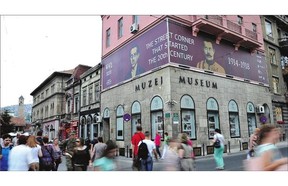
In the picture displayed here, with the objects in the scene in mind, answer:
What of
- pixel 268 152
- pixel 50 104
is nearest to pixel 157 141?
pixel 268 152

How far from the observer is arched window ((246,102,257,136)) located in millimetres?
6020

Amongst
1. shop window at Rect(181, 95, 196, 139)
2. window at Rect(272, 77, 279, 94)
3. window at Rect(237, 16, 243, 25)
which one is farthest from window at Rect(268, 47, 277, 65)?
shop window at Rect(181, 95, 196, 139)

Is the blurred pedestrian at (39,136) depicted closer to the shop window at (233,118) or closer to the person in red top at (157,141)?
the person in red top at (157,141)

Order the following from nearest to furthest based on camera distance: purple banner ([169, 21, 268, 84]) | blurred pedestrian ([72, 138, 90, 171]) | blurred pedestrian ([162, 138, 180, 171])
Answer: blurred pedestrian ([162, 138, 180, 171]) → blurred pedestrian ([72, 138, 90, 171]) → purple banner ([169, 21, 268, 84])

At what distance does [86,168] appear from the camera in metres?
4.40

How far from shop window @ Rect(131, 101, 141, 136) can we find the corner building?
0.03 meters

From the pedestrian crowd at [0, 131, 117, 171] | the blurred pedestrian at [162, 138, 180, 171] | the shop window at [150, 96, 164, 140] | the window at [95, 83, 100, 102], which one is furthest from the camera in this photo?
the window at [95, 83, 100, 102]

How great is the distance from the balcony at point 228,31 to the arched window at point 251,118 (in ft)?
5.59

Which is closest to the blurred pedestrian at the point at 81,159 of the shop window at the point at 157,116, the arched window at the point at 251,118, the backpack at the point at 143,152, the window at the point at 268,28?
the backpack at the point at 143,152

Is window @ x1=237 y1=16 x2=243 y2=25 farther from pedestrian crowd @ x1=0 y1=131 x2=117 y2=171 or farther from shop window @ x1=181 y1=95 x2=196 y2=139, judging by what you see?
pedestrian crowd @ x1=0 y1=131 x2=117 y2=171

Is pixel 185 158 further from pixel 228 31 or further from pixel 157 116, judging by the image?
pixel 228 31

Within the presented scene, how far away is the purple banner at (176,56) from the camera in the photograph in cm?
619
